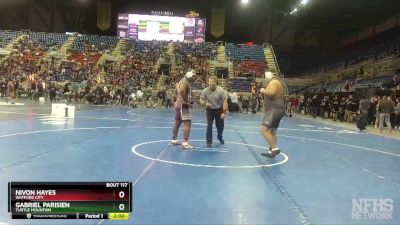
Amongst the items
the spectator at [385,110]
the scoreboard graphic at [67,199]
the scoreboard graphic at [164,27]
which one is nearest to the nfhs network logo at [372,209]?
the scoreboard graphic at [67,199]

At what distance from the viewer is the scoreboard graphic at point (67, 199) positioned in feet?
10.3

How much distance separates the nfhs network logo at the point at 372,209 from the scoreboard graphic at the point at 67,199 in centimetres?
238

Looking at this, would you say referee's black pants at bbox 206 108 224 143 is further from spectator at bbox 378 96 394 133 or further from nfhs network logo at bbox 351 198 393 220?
spectator at bbox 378 96 394 133

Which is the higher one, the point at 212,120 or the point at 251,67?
the point at 251,67

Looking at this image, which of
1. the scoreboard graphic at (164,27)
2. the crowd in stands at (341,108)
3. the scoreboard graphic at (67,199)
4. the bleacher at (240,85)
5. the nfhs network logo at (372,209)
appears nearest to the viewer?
the scoreboard graphic at (67,199)

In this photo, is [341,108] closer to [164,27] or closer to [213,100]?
[213,100]

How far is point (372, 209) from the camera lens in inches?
176

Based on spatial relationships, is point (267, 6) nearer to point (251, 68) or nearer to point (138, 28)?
point (251, 68)

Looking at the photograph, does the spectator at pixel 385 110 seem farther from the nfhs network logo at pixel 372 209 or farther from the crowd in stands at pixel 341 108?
the nfhs network logo at pixel 372 209

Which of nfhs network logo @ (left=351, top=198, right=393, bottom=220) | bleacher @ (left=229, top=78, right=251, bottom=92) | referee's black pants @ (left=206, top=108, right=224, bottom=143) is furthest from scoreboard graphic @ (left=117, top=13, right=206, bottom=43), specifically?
nfhs network logo @ (left=351, top=198, right=393, bottom=220)

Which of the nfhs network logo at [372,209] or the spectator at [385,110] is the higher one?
the spectator at [385,110]

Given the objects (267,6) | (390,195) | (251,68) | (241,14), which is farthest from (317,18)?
(390,195)

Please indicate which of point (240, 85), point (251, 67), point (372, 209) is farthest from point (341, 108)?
point (372, 209)

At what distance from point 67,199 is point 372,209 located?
10.2ft
